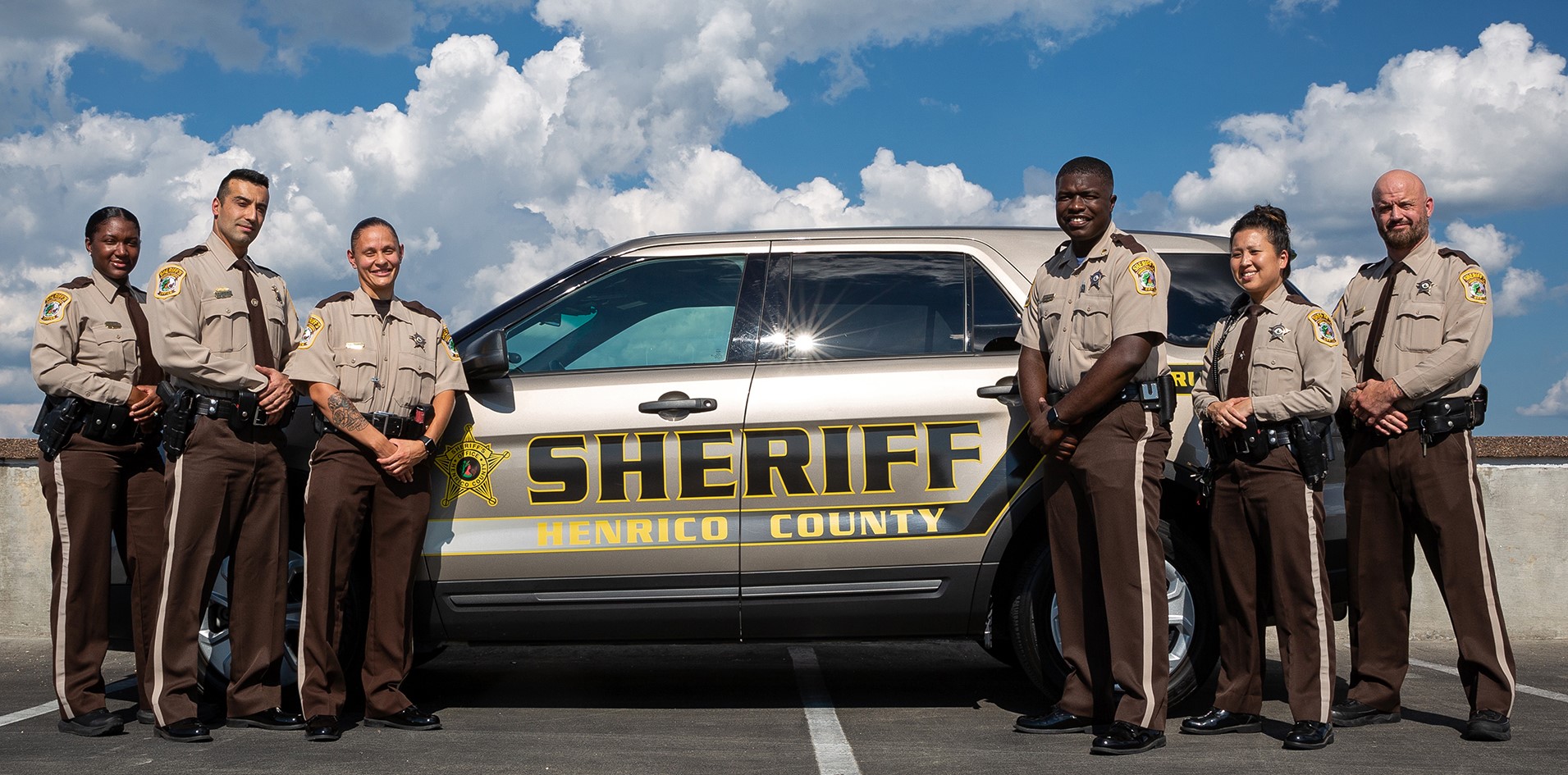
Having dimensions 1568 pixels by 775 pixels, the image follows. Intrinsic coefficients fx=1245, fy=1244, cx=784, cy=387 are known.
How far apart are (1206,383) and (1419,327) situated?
76 centimetres

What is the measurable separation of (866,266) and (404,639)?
214 centimetres

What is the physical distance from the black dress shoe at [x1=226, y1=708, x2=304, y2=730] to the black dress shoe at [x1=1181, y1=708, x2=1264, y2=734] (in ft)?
10.3

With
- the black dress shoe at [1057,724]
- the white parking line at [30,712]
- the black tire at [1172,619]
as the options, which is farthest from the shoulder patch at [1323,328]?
the white parking line at [30,712]

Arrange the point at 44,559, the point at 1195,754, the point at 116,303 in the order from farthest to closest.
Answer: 1. the point at 44,559
2. the point at 116,303
3. the point at 1195,754

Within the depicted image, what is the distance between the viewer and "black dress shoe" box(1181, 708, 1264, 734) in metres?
4.31

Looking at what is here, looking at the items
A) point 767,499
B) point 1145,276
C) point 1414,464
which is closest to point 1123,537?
point 1145,276

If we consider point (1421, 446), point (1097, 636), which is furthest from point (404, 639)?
point (1421, 446)

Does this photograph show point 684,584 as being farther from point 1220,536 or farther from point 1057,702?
point 1220,536

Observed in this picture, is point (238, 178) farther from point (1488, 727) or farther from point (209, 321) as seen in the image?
point (1488, 727)

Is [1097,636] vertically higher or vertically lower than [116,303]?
lower

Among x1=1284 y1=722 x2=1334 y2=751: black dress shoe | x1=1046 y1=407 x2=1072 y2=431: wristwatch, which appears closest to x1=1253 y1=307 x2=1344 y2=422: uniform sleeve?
x1=1046 y1=407 x2=1072 y2=431: wristwatch

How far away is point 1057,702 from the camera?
4375 mm

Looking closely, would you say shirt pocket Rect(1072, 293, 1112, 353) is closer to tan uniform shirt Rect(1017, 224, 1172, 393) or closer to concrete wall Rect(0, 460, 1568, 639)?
tan uniform shirt Rect(1017, 224, 1172, 393)

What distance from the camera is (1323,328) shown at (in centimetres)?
419
